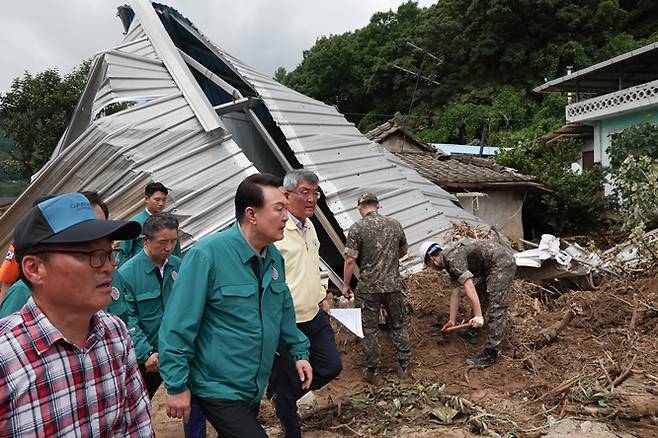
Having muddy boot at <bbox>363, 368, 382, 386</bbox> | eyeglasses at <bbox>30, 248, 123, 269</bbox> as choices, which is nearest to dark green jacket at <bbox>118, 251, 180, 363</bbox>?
eyeglasses at <bbox>30, 248, 123, 269</bbox>

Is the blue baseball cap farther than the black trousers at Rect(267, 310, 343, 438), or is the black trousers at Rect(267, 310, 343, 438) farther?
the black trousers at Rect(267, 310, 343, 438)

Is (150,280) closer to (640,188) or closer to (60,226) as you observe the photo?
(60,226)

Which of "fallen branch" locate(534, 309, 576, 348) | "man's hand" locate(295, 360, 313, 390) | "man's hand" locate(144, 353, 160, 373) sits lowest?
"fallen branch" locate(534, 309, 576, 348)

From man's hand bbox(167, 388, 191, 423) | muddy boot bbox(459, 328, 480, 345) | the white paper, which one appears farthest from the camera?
muddy boot bbox(459, 328, 480, 345)

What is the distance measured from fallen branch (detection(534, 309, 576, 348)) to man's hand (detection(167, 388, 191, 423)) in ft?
14.0

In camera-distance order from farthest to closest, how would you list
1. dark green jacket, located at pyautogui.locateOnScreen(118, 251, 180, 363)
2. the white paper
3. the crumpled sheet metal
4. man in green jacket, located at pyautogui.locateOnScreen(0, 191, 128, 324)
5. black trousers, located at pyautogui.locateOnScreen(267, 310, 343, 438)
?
the crumpled sheet metal → the white paper → black trousers, located at pyautogui.locateOnScreen(267, 310, 343, 438) → dark green jacket, located at pyautogui.locateOnScreen(118, 251, 180, 363) → man in green jacket, located at pyautogui.locateOnScreen(0, 191, 128, 324)

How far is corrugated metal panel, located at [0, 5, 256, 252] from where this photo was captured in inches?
250

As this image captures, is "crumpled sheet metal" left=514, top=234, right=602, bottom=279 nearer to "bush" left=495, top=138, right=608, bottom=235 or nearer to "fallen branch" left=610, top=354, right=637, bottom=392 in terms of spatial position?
"fallen branch" left=610, top=354, right=637, bottom=392

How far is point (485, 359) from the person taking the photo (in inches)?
201

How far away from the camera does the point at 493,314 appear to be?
5.12m

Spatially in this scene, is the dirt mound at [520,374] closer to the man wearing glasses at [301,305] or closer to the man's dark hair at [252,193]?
the man wearing glasses at [301,305]

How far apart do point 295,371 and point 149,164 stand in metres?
4.15

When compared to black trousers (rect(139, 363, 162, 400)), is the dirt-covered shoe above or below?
below

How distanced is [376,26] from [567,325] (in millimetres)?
Result: 35449
